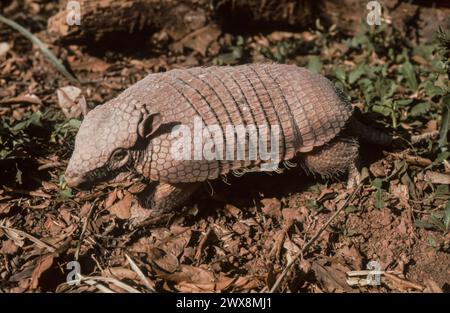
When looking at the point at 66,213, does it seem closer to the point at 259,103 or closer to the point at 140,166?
the point at 140,166

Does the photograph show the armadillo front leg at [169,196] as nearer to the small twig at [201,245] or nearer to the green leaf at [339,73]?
the small twig at [201,245]

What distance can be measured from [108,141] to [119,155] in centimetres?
16

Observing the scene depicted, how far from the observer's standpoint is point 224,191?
458 centimetres

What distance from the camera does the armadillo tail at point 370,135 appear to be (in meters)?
4.50

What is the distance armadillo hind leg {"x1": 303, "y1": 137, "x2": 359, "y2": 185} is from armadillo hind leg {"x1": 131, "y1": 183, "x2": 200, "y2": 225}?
3.49 ft

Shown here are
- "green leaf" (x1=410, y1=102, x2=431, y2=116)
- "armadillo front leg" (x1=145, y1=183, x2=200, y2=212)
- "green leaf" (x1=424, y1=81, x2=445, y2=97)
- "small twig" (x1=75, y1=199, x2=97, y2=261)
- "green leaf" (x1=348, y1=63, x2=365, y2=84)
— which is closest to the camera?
"small twig" (x1=75, y1=199, x2=97, y2=261)

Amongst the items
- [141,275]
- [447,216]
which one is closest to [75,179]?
[141,275]

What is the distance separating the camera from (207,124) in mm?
3820

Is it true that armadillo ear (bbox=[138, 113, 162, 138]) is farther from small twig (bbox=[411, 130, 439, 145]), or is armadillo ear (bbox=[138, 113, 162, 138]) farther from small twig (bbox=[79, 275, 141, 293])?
small twig (bbox=[411, 130, 439, 145])

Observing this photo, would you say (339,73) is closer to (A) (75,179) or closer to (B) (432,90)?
(B) (432,90)

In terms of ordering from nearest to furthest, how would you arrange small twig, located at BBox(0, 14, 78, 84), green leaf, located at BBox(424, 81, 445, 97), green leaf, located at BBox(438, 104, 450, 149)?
green leaf, located at BBox(438, 104, 450, 149) → green leaf, located at BBox(424, 81, 445, 97) → small twig, located at BBox(0, 14, 78, 84)

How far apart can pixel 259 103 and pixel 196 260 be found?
142 cm

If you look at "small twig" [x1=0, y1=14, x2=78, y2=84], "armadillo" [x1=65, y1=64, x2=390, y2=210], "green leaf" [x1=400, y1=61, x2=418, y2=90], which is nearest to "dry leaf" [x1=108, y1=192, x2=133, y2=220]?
"armadillo" [x1=65, y1=64, x2=390, y2=210]

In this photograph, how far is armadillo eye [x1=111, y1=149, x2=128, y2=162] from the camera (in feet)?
11.9
